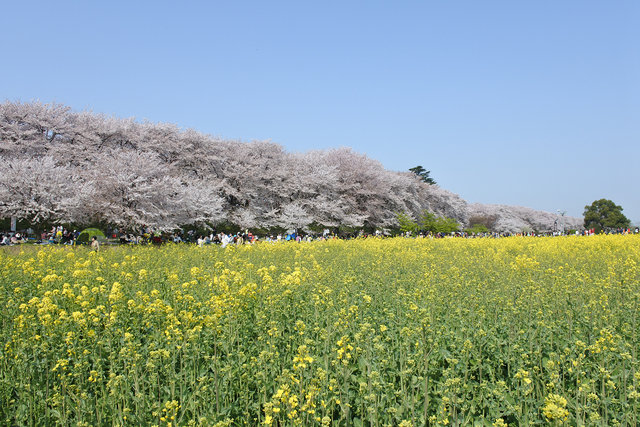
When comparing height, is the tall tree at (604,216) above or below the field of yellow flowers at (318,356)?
above

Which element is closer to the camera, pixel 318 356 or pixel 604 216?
pixel 318 356

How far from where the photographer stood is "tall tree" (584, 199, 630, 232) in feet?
295

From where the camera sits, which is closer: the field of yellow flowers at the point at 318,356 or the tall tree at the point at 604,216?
the field of yellow flowers at the point at 318,356

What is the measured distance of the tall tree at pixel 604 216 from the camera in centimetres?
9000

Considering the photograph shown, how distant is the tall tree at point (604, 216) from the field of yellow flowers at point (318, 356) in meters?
98.7

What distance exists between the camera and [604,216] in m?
93.6

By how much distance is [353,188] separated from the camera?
155 feet

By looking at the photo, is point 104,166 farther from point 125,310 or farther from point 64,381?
point 64,381

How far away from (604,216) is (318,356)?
108m

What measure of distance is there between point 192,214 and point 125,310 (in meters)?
28.1

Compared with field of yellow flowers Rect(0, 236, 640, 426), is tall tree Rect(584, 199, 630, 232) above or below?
above

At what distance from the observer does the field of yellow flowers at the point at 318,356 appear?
3.72 m

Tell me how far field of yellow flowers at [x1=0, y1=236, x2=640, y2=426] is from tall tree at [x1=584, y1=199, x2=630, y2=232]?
324 feet

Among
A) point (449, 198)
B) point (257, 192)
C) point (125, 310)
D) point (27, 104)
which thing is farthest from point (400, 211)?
point (125, 310)
